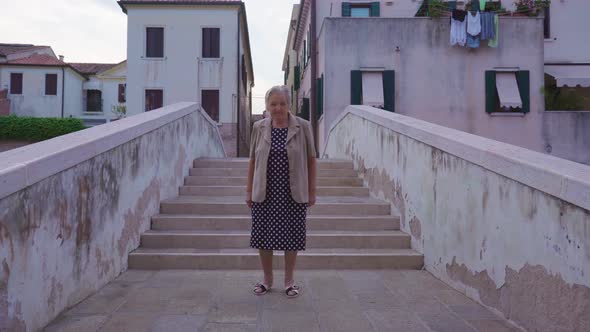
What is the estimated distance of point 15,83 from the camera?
3167 cm

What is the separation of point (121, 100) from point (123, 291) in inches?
1296

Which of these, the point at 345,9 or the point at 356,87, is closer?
the point at 356,87

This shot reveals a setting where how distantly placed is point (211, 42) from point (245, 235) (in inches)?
701

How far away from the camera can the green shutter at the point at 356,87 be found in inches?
587

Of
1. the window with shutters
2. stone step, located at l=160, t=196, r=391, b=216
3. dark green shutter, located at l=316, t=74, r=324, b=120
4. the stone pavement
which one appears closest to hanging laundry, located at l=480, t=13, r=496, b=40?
dark green shutter, located at l=316, t=74, r=324, b=120

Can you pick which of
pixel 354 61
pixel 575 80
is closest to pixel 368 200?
pixel 354 61

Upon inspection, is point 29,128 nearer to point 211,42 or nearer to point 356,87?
point 211,42

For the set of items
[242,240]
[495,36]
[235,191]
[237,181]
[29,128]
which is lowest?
[242,240]

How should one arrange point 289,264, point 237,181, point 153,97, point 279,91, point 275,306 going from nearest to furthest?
point 275,306 < point 279,91 < point 289,264 < point 237,181 < point 153,97

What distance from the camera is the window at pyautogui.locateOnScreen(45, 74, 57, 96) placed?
105ft

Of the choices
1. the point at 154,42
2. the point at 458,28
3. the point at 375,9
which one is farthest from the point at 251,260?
the point at 154,42

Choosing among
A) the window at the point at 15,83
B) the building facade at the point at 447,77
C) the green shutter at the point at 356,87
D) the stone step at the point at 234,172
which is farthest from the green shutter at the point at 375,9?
the window at the point at 15,83

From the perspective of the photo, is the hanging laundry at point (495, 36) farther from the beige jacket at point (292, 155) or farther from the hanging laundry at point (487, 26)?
the beige jacket at point (292, 155)

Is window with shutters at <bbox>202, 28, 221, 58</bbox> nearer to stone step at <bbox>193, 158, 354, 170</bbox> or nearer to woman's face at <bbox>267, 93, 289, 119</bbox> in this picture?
stone step at <bbox>193, 158, 354, 170</bbox>
